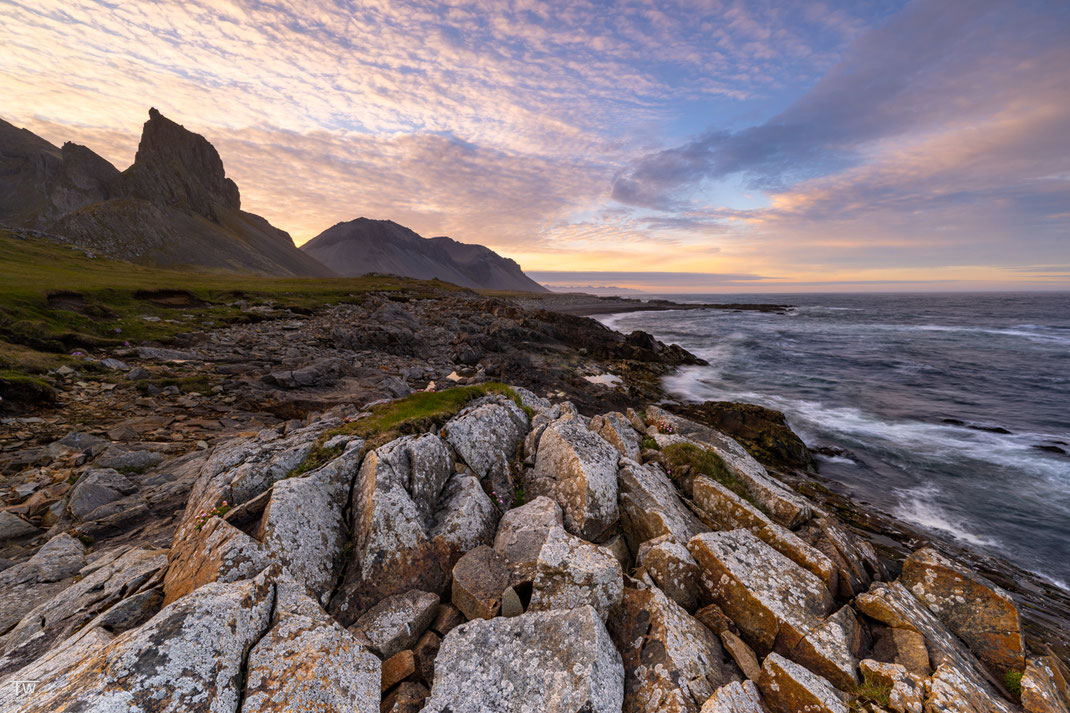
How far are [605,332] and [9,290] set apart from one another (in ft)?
174

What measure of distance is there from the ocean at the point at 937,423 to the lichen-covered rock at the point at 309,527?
22182 mm

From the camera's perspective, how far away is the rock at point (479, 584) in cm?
634

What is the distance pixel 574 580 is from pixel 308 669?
3.75 metres

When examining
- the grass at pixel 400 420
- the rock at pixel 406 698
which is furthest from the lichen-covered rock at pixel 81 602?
the rock at pixel 406 698

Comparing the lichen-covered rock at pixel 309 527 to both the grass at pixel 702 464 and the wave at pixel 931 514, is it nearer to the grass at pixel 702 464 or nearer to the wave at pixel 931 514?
the grass at pixel 702 464

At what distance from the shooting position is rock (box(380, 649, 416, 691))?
17.7ft

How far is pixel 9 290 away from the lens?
83.6ft

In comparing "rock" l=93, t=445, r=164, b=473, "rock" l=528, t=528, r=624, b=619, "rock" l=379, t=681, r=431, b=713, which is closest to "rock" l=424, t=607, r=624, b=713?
"rock" l=379, t=681, r=431, b=713

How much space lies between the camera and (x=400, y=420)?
1001cm

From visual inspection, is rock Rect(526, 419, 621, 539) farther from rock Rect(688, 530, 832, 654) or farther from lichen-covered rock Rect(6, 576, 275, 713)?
lichen-covered rock Rect(6, 576, 275, 713)

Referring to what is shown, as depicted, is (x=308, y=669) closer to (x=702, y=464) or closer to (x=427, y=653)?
(x=427, y=653)

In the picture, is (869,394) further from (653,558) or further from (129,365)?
(129,365)

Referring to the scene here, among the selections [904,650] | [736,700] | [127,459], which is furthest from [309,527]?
[904,650]

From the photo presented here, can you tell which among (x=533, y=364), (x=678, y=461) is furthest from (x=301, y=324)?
(x=678, y=461)
